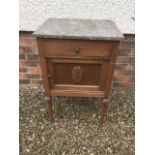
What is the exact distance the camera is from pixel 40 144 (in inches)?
95.5

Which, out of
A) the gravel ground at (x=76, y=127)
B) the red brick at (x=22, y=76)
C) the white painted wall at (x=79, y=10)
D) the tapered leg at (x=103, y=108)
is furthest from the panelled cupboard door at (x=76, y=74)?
the red brick at (x=22, y=76)

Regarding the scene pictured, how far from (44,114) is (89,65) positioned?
2.73 feet

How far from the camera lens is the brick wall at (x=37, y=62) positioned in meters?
3.03

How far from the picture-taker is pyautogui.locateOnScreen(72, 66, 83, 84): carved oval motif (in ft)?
7.63

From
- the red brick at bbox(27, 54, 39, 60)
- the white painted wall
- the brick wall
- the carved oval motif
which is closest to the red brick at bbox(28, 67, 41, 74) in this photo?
the brick wall

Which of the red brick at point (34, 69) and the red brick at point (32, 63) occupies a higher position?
the red brick at point (32, 63)

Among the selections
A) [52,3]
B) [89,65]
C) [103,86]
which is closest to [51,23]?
[52,3]

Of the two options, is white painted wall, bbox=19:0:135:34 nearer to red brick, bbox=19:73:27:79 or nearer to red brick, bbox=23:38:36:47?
red brick, bbox=23:38:36:47

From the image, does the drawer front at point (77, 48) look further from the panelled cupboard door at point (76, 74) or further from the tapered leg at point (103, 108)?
the tapered leg at point (103, 108)

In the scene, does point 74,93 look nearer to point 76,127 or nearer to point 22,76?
point 76,127

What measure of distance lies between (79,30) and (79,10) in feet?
2.06

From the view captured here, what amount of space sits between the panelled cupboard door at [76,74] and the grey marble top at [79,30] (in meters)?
0.23

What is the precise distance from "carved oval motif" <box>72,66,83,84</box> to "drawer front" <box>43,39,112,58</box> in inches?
5.7
